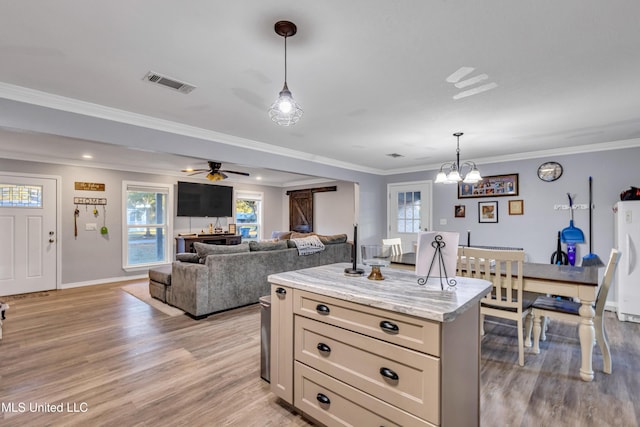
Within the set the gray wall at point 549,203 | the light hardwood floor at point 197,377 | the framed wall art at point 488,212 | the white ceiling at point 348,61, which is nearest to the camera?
the white ceiling at point 348,61

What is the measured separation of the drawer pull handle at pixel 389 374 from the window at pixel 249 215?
7.33 metres

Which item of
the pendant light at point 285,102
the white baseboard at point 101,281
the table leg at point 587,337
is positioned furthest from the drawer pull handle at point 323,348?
the white baseboard at point 101,281

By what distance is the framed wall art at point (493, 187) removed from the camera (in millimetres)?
5176

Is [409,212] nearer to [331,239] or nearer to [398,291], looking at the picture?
[331,239]

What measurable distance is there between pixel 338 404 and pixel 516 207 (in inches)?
190

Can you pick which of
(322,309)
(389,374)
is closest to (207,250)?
(322,309)

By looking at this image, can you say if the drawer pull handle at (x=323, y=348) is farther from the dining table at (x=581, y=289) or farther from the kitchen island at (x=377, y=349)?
the dining table at (x=581, y=289)

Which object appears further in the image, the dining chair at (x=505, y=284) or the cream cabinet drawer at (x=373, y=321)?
the dining chair at (x=505, y=284)

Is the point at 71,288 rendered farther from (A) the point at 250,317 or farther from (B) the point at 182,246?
(A) the point at 250,317

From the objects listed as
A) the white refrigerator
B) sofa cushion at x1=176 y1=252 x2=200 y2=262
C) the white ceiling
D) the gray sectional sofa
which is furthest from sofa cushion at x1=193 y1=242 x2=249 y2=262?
the white refrigerator

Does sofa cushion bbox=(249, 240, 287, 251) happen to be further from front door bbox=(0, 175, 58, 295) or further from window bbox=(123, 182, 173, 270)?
front door bbox=(0, 175, 58, 295)

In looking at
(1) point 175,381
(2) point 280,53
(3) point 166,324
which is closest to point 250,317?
(3) point 166,324

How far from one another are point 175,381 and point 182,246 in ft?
15.9

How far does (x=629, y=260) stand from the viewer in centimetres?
368
